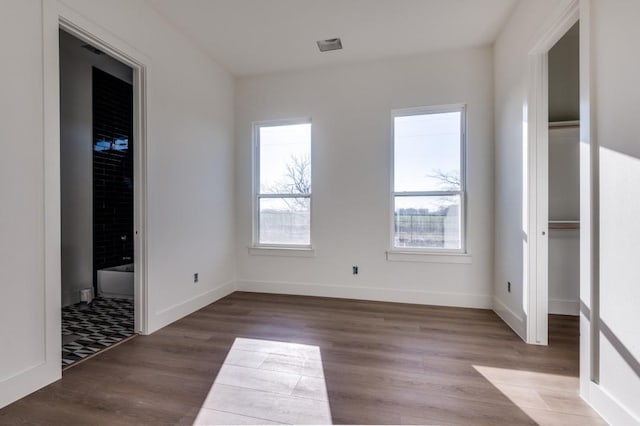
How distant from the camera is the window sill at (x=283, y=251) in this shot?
4.01 metres

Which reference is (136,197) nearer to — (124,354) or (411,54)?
(124,354)

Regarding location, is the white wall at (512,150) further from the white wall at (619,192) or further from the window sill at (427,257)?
the white wall at (619,192)

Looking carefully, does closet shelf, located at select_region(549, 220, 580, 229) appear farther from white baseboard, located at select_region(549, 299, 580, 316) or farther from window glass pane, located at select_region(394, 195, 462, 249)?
window glass pane, located at select_region(394, 195, 462, 249)

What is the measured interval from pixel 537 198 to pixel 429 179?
1.29m

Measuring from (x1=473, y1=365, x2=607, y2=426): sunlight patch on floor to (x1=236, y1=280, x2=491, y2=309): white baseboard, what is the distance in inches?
57.0

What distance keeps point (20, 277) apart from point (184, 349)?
3.86 ft

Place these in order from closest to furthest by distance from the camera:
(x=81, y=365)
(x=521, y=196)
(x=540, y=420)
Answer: (x=540, y=420)
(x=81, y=365)
(x=521, y=196)

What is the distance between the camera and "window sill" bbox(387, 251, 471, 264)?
3.53m

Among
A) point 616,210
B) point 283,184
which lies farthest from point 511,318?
point 283,184

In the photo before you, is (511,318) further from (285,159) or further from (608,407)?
(285,159)

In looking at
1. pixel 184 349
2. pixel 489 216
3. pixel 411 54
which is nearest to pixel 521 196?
pixel 489 216

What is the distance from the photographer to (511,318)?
2879 mm

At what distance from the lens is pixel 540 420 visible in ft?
5.27

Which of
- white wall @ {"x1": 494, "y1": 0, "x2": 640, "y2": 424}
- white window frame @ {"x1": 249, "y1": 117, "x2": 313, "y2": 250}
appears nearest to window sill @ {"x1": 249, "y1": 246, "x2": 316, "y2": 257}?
white window frame @ {"x1": 249, "y1": 117, "x2": 313, "y2": 250}
